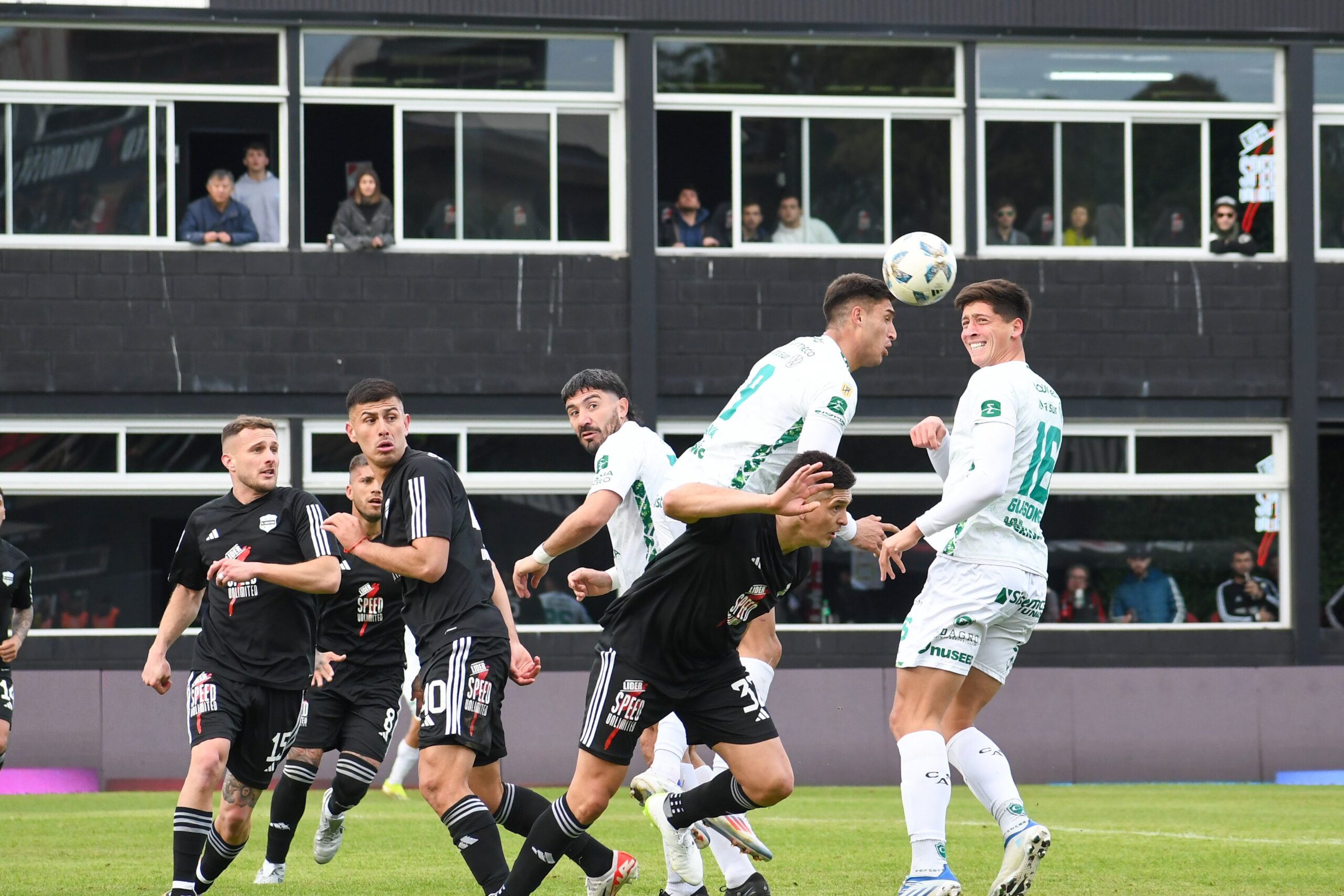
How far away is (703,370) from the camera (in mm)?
17359

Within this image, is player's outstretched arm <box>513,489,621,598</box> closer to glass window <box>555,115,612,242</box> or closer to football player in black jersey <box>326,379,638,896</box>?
football player in black jersey <box>326,379,638,896</box>

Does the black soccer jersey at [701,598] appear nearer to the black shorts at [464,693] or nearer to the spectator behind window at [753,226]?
the black shorts at [464,693]

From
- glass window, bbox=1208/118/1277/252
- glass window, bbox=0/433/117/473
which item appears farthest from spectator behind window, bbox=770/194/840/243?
glass window, bbox=0/433/117/473

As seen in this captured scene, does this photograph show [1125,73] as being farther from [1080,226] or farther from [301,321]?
[301,321]

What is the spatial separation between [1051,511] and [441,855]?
10.4 metres

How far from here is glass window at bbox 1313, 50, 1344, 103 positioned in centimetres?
1823

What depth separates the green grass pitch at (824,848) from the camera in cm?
790

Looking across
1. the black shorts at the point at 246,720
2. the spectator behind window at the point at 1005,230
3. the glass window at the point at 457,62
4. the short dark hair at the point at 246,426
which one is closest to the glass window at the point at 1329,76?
the spectator behind window at the point at 1005,230

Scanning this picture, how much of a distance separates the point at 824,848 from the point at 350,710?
2825 mm

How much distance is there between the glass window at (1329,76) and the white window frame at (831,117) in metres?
3.80

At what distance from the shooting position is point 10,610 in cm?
1035

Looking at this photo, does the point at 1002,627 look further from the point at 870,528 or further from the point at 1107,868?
the point at 1107,868

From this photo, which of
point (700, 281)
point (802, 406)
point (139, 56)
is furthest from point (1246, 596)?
point (802, 406)

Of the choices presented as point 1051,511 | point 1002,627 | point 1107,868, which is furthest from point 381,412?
point 1051,511
